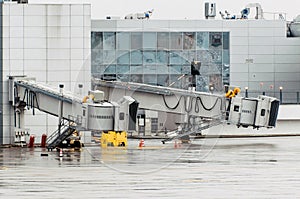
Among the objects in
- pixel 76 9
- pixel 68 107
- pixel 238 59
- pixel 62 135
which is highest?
pixel 76 9

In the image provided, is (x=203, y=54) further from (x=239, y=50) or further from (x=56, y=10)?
(x=56, y=10)

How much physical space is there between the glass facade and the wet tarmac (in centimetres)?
4939

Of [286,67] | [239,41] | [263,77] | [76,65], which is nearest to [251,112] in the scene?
[76,65]

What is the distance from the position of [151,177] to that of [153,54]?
67.0 meters

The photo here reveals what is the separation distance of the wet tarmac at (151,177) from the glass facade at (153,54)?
49.4 meters

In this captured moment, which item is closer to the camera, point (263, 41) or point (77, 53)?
point (77, 53)

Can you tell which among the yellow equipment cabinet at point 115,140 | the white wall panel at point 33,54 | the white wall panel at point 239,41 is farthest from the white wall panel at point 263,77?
the yellow equipment cabinet at point 115,140

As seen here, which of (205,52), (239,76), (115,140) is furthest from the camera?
(239,76)

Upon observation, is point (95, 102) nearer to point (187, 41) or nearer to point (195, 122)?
point (195, 122)

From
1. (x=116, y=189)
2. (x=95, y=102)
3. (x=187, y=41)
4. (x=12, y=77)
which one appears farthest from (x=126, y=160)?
(x=187, y=41)

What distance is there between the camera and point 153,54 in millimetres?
101750

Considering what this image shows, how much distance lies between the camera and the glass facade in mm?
100375

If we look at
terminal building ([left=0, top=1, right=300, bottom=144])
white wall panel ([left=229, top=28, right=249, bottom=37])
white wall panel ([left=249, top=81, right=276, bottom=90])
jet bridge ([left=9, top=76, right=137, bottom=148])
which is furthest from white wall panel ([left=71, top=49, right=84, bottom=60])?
white wall panel ([left=249, top=81, right=276, bottom=90])

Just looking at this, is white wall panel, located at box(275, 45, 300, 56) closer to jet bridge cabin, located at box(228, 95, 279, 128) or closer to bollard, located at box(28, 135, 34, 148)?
jet bridge cabin, located at box(228, 95, 279, 128)
